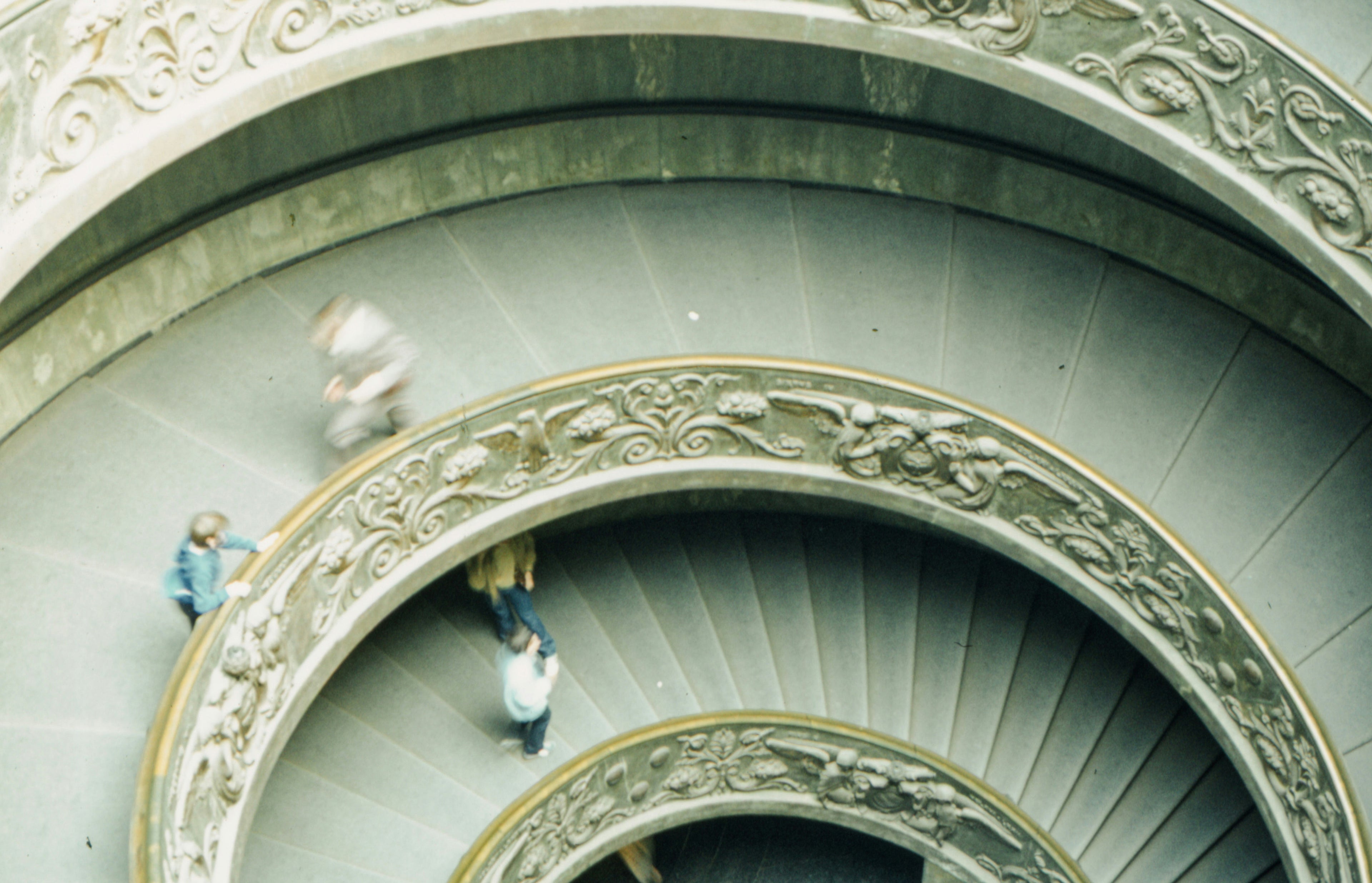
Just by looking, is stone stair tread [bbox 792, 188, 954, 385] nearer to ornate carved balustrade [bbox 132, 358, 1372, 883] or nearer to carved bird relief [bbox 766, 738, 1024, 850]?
ornate carved balustrade [bbox 132, 358, 1372, 883]

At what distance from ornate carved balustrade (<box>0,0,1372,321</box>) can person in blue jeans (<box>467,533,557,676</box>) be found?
368 cm

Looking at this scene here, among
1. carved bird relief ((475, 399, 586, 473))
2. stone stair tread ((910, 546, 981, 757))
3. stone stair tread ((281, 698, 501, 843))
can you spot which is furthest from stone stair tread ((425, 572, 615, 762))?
stone stair tread ((910, 546, 981, 757))

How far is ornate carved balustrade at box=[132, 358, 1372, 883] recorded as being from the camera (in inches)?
296

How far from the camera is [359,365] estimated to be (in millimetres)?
8156

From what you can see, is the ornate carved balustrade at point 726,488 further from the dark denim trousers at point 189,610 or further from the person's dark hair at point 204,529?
the person's dark hair at point 204,529

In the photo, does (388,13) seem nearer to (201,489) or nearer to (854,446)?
(201,489)

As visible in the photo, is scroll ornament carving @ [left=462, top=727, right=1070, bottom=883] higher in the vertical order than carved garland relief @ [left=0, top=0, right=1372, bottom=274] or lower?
lower

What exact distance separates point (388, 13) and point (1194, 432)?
6.21 metres

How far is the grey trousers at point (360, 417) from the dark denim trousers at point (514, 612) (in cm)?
208

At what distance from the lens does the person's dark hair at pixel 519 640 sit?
9.20 meters

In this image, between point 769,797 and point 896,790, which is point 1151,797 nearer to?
point 896,790

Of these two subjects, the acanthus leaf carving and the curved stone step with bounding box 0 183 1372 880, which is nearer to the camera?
the acanthus leaf carving

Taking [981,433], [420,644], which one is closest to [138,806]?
[420,644]

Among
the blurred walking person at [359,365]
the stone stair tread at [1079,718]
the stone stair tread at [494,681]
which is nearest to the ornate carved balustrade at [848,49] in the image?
the blurred walking person at [359,365]
